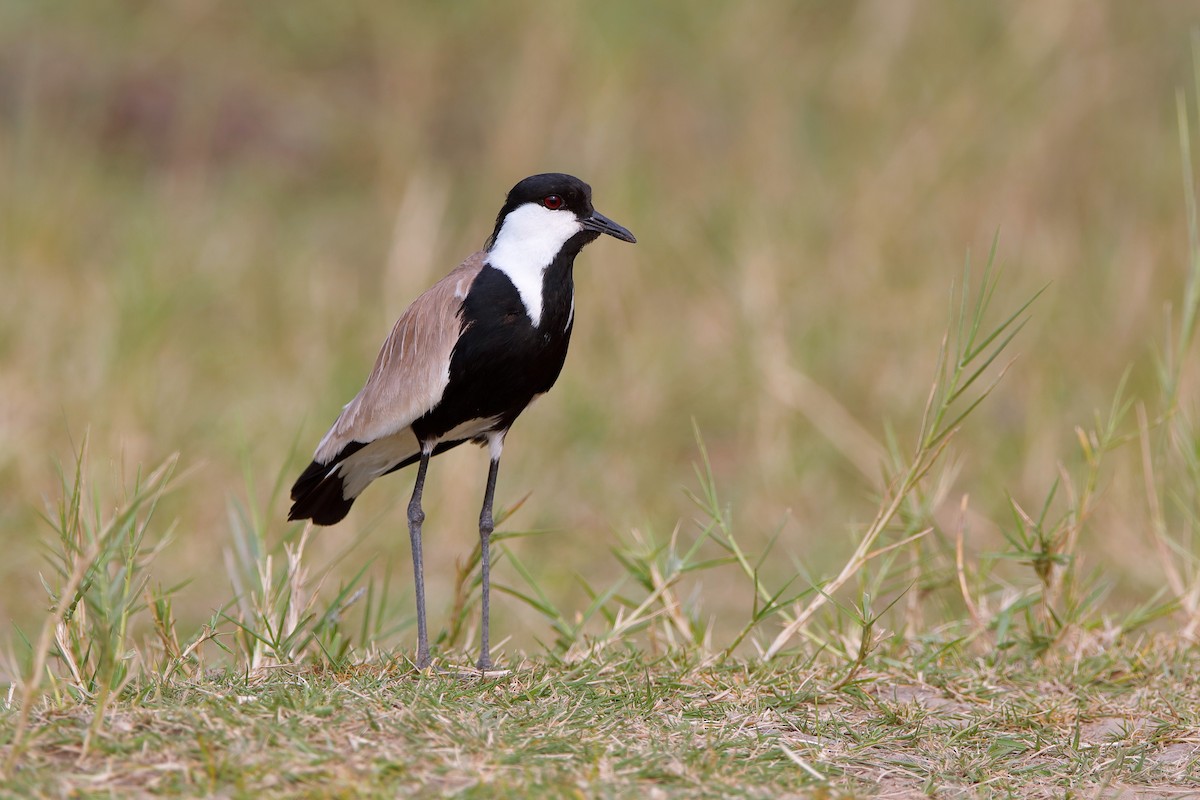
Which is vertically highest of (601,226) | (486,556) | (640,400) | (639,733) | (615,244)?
(601,226)

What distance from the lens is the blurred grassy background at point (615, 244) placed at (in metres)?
6.63

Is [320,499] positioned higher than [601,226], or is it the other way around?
[601,226]

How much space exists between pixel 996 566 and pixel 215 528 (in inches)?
134

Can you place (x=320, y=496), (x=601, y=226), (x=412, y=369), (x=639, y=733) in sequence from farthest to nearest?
(x=320, y=496), (x=601, y=226), (x=412, y=369), (x=639, y=733)

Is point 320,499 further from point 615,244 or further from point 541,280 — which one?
point 615,244

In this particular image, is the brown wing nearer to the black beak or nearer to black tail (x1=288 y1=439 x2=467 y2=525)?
black tail (x1=288 y1=439 x2=467 y2=525)

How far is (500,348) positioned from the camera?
11.6 feet

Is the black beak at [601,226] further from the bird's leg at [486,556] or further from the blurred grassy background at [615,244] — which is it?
the blurred grassy background at [615,244]

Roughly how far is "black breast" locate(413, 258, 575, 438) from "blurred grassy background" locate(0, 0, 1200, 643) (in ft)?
7.46

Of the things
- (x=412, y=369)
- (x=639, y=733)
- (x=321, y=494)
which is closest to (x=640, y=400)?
(x=321, y=494)

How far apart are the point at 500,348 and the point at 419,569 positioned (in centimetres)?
66

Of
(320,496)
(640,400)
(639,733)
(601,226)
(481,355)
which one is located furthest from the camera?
(640,400)

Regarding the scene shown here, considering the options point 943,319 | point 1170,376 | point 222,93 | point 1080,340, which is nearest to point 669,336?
point 943,319

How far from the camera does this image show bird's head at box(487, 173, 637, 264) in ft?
12.3
